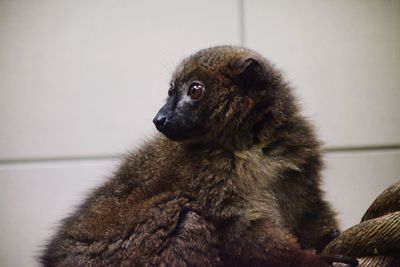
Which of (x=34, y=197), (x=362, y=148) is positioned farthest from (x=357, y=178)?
(x=34, y=197)

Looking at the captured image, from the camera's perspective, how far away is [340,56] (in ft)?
8.61

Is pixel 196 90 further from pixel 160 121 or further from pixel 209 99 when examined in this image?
pixel 160 121

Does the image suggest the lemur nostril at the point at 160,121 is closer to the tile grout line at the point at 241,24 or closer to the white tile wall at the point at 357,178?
the tile grout line at the point at 241,24

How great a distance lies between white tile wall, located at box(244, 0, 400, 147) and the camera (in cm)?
250

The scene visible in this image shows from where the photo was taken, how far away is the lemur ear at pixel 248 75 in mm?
1871

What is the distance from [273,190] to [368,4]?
4.03ft

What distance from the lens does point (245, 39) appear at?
8.20 ft

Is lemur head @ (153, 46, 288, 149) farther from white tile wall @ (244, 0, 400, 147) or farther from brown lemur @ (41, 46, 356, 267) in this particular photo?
white tile wall @ (244, 0, 400, 147)

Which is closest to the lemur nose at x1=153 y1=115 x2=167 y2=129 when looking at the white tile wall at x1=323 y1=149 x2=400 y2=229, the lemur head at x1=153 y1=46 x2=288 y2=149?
the lemur head at x1=153 y1=46 x2=288 y2=149

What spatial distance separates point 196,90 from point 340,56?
1.06 meters

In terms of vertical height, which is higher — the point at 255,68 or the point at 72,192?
the point at 255,68

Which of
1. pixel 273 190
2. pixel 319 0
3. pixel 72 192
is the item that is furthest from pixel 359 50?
pixel 72 192

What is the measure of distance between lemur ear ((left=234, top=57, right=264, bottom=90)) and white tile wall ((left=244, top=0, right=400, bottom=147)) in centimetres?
61

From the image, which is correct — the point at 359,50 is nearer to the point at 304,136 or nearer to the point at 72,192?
the point at 304,136
